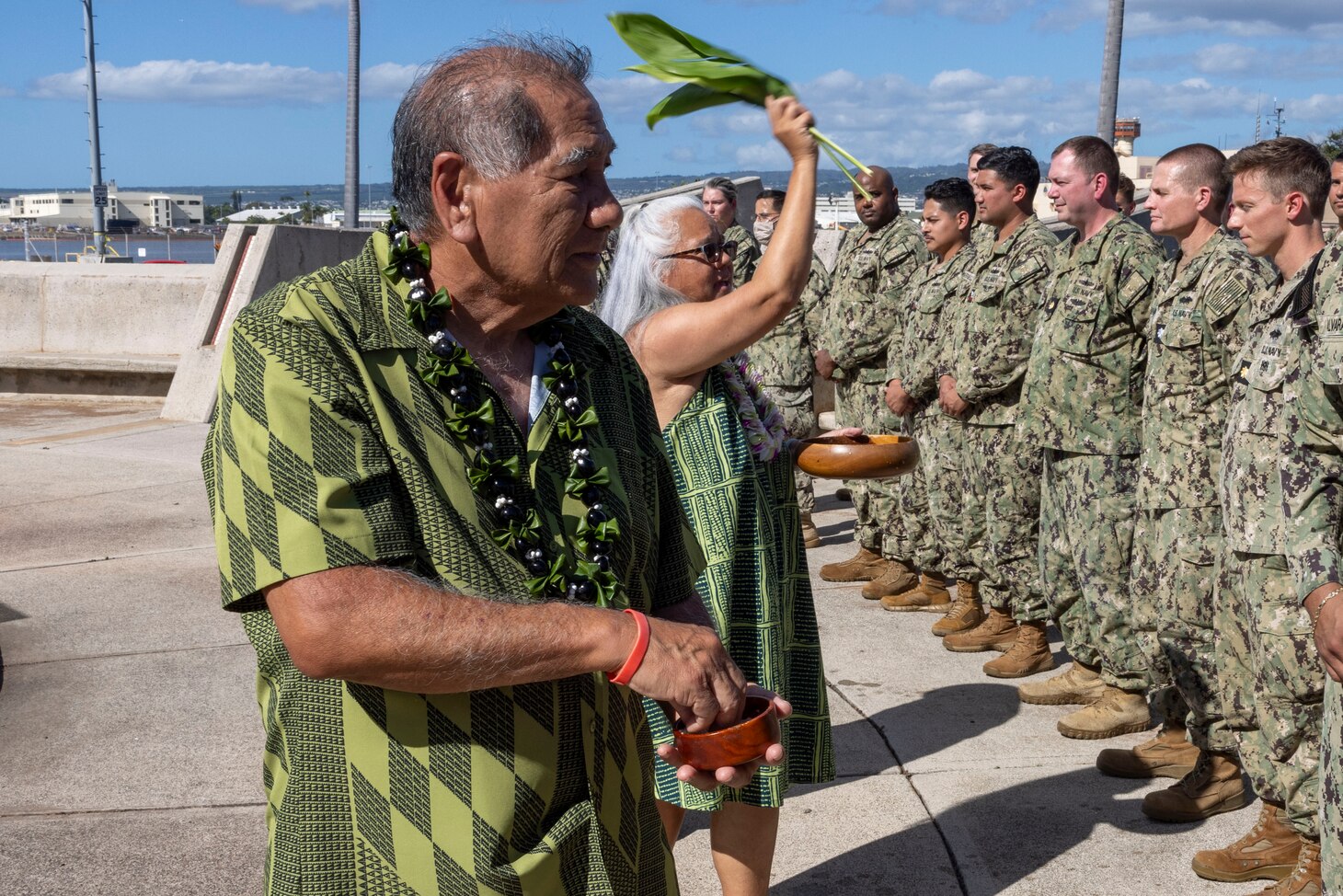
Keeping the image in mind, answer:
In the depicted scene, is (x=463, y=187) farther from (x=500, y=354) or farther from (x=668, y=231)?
(x=668, y=231)

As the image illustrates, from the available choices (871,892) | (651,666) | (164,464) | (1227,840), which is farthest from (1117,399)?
(164,464)

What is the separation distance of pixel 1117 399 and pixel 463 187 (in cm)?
414

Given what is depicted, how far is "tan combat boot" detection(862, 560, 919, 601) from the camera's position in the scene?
7.82 meters

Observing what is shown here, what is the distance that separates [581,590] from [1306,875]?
2749mm

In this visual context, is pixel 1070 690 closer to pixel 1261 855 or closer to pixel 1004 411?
pixel 1004 411

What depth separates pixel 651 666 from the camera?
1846mm

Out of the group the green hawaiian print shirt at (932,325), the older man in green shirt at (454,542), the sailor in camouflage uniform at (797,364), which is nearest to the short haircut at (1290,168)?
the green hawaiian print shirt at (932,325)

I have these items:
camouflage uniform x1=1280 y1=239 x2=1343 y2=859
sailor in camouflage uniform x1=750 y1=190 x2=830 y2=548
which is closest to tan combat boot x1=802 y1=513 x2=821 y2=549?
sailor in camouflage uniform x1=750 y1=190 x2=830 y2=548

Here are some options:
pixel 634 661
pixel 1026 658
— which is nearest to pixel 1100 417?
pixel 1026 658

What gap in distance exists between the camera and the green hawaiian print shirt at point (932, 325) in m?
7.04

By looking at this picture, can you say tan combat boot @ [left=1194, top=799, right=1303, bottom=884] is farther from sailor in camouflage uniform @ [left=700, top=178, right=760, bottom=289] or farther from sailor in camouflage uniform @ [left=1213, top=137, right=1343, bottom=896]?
sailor in camouflage uniform @ [left=700, top=178, right=760, bottom=289]

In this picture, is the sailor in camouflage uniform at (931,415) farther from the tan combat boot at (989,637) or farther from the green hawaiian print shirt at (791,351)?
the green hawaiian print shirt at (791,351)

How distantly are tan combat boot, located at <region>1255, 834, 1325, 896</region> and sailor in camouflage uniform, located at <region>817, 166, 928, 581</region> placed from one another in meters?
4.26

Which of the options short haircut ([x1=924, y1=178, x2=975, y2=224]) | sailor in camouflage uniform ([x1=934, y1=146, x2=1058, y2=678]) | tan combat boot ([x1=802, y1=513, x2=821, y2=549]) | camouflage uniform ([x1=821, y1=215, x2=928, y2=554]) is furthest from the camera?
tan combat boot ([x1=802, y1=513, x2=821, y2=549])
